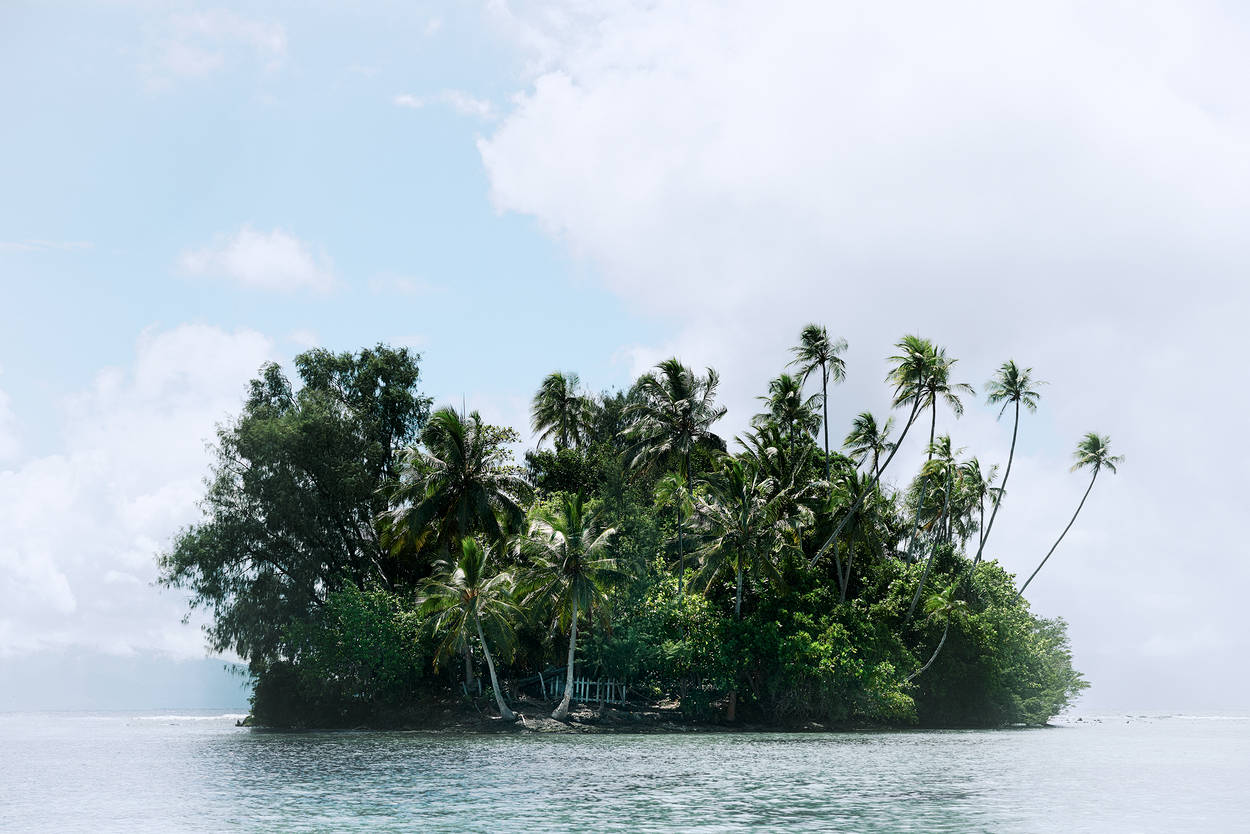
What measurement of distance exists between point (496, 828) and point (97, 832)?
6824 millimetres

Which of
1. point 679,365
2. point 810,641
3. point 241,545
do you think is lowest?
point 810,641

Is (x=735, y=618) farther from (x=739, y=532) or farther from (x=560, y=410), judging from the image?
(x=560, y=410)

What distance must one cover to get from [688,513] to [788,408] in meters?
12.4

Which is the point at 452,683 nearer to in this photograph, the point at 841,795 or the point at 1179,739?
the point at 841,795

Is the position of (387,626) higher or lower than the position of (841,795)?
higher

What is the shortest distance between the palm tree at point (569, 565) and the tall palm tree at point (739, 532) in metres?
5.11

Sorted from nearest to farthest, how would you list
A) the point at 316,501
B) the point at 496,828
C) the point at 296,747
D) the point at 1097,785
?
the point at 496,828 < the point at 1097,785 < the point at 296,747 < the point at 316,501

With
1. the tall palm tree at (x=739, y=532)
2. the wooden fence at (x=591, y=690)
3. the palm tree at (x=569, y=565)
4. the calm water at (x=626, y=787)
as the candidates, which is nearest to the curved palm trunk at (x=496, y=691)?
the palm tree at (x=569, y=565)

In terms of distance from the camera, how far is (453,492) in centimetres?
4800

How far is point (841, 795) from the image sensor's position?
65.5 ft

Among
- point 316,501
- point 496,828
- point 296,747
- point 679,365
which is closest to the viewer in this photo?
point 496,828

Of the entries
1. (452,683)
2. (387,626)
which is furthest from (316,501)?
(452,683)

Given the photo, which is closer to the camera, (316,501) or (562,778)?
(562,778)

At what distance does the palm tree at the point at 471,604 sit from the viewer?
138 ft
